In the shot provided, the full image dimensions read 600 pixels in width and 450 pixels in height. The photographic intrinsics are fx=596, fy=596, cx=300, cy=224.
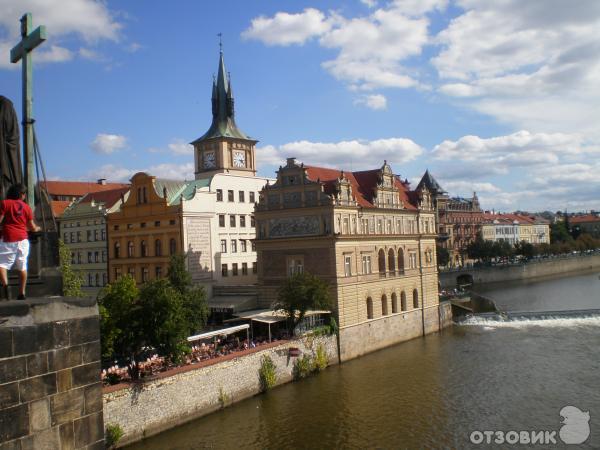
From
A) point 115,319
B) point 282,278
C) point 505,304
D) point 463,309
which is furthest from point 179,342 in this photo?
point 505,304

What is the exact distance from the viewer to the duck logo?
76.9ft

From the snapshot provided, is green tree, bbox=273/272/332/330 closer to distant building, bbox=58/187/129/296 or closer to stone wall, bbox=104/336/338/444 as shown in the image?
stone wall, bbox=104/336/338/444

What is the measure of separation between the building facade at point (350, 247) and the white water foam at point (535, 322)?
542cm

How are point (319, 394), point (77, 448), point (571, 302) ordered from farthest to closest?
point (571, 302) → point (319, 394) → point (77, 448)

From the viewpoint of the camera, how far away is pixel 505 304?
68.9 metres

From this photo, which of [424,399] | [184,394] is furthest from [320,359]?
[184,394]

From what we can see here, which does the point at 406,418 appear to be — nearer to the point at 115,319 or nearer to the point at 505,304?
the point at 115,319

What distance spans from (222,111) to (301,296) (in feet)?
116

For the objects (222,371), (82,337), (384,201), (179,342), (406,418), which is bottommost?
(406,418)

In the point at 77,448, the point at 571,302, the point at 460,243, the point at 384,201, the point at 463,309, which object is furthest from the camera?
the point at 460,243

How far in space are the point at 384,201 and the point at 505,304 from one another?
102 feet

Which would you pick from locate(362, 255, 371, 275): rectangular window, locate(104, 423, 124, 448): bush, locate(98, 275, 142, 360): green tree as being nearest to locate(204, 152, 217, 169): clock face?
locate(362, 255, 371, 275): rectangular window

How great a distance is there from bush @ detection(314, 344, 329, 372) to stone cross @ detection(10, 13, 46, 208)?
2853 cm

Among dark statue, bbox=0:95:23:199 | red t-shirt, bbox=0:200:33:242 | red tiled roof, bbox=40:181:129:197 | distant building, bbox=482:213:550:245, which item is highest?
red tiled roof, bbox=40:181:129:197
